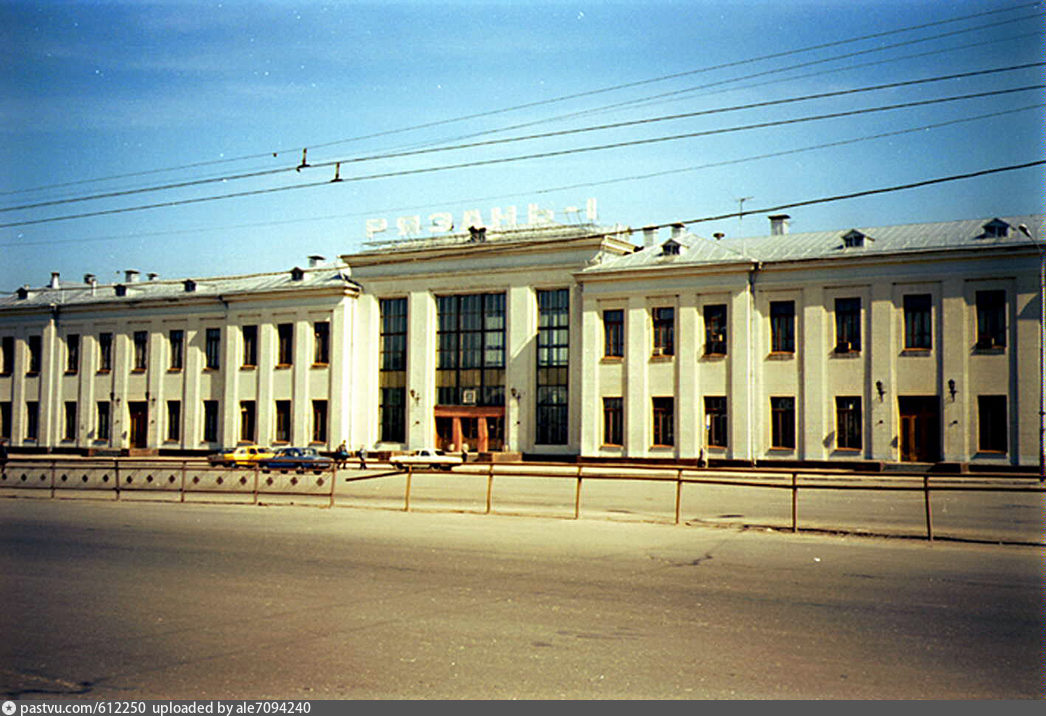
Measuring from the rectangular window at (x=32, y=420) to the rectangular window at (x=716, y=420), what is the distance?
Answer: 1779 inches

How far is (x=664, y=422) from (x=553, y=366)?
6.92 meters

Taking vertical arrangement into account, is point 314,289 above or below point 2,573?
above

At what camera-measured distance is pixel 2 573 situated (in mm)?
12195

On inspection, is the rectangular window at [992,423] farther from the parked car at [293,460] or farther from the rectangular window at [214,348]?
the rectangular window at [214,348]

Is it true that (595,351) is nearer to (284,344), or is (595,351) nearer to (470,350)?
(470,350)

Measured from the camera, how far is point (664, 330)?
46875mm

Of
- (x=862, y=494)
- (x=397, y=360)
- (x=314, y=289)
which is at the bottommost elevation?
(x=862, y=494)

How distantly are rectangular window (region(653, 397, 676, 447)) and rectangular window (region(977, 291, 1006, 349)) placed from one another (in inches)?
549

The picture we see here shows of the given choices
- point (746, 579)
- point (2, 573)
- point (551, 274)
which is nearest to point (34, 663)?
point (2, 573)

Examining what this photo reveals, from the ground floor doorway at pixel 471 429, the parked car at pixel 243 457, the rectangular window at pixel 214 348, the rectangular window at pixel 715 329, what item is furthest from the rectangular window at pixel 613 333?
the rectangular window at pixel 214 348

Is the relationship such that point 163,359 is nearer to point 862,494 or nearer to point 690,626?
point 862,494

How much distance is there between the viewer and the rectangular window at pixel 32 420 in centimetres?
6378

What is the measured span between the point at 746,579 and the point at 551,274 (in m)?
38.5

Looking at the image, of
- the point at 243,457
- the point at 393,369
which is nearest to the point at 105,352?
the point at 393,369
